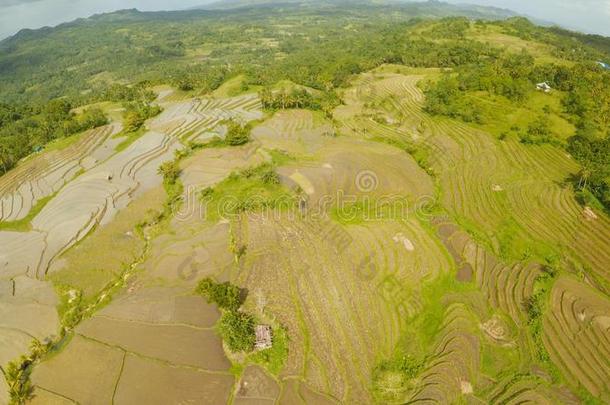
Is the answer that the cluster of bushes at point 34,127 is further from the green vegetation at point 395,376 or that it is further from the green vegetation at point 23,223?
the green vegetation at point 395,376

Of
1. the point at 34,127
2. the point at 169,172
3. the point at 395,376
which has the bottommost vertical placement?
the point at 395,376

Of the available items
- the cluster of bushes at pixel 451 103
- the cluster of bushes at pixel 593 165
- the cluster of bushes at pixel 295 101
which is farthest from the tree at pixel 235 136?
the cluster of bushes at pixel 593 165

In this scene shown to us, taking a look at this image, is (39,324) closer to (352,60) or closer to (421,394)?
(421,394)

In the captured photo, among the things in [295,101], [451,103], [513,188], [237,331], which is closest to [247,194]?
[237,331]

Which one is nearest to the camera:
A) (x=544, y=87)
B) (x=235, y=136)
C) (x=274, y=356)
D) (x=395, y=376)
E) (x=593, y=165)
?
Result: (x=395, y=376)

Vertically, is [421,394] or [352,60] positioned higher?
[352,60]

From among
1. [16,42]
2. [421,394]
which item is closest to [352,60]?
[421,394]

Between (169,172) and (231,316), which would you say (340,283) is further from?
(169,172)
